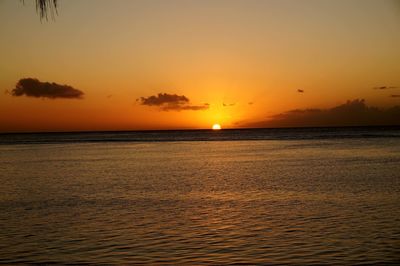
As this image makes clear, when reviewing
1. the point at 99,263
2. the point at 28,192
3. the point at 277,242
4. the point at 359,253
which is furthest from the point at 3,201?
the point at 359,253

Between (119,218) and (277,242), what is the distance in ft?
19.0

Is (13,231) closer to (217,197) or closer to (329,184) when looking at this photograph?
(217,197)

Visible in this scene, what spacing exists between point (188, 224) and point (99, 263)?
4.38 meters

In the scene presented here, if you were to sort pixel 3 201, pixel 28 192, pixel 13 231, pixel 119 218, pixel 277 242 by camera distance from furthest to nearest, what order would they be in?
pixel 28 192 < pixel 3 201 < pixel 119 218 < pixel 13 231 < pixel 277 242

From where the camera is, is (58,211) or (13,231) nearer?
(13,231)

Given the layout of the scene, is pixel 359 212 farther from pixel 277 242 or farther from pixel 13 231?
pixel 13 231

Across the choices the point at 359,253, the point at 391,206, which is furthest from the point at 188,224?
the point at 391,206

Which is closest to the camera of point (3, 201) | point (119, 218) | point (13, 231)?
point (13, 231)

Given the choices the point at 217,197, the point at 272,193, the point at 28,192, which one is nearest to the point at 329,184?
the point at 272,193

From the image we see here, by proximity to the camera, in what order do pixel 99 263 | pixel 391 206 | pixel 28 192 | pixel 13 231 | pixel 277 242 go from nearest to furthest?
1. pixel 99 263
2. pixel 277 242
3. pixel 13 231
4. pixel 391 206
5. pixel 28 192

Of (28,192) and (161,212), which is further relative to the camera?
(28,192)

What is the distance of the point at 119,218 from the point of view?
1644 cm

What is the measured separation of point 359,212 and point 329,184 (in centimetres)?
825

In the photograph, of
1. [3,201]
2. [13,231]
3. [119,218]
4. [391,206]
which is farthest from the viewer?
[3,201]
